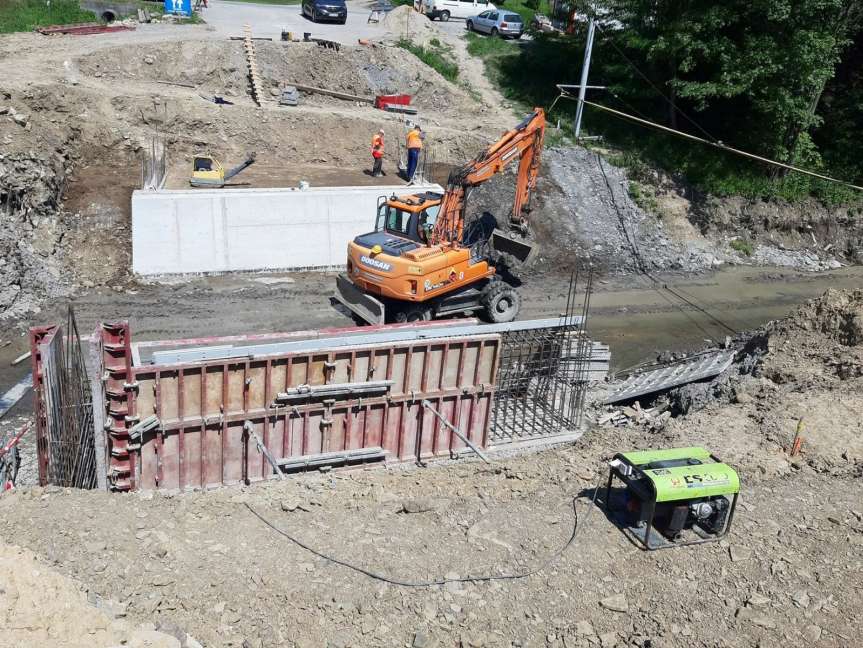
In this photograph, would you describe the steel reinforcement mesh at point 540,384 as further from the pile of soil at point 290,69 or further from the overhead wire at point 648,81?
the overhead wire at point 648,81

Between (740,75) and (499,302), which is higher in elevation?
(740,75)

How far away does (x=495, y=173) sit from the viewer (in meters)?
18.4

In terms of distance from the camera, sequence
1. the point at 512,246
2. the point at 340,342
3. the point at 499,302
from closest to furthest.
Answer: the point at 340,342
the point at 499,302
the point at 512,246

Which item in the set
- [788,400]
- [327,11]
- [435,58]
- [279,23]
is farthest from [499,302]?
[327,11]

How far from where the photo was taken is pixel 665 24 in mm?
29766

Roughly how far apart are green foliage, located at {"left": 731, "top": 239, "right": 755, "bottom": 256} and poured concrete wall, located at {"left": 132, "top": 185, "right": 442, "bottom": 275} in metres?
11.8

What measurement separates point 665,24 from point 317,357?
2322 cm

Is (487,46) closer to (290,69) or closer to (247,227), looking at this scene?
(290,69)

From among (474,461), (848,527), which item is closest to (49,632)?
(474,461)

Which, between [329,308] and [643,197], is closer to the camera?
[329,308]

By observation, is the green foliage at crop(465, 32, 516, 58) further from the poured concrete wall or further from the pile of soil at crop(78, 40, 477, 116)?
the poured concrete wall

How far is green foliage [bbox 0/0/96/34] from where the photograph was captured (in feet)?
105

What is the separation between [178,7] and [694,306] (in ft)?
82.3

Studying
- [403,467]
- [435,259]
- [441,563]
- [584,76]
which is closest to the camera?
[441,563]
